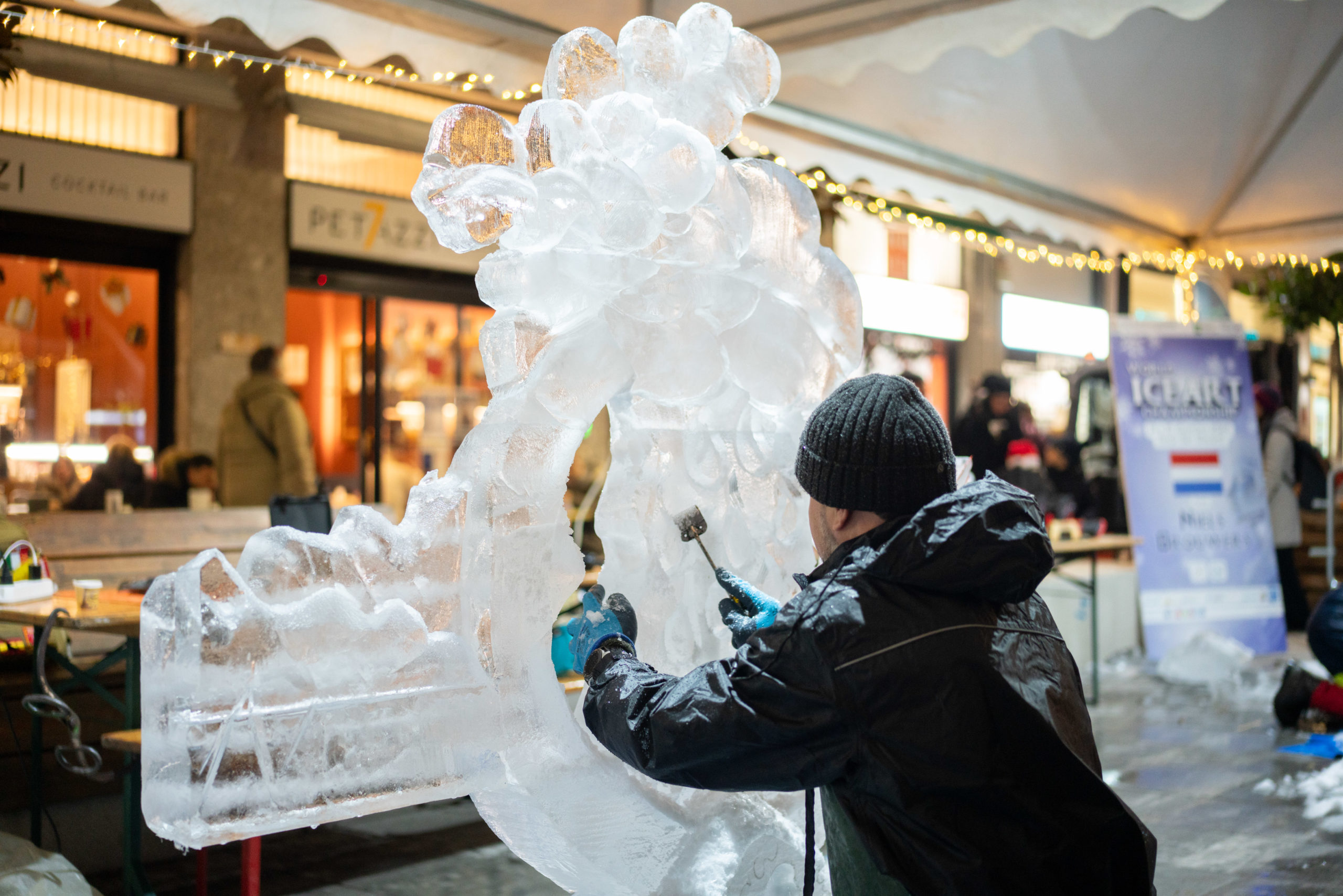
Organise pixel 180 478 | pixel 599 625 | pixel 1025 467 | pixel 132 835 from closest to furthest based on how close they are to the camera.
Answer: pixel 599 625 → pixel 132 835 → pixel 180 478 → pixel 1025 467

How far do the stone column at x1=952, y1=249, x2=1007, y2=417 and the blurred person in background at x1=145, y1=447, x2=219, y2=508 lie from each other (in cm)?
733

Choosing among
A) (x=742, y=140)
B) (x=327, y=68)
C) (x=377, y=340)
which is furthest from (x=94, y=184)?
(x=742, y=140)

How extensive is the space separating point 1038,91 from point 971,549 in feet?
15.2

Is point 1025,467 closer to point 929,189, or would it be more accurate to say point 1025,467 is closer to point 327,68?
point 929,189

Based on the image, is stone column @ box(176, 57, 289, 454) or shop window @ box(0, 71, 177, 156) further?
stone column @ box(176, 57, 289, 454)

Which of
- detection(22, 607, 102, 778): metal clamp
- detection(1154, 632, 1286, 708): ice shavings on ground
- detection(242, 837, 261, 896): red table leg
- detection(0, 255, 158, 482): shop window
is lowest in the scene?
detection(1154, 632, 1286, 708): ice shavings on ground

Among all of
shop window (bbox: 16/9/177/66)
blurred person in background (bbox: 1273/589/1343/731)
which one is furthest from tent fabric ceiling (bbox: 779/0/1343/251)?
shop window (bbox: 16/9/177/66)

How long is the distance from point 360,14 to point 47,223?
130 inches

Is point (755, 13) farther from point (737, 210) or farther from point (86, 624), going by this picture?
point (86, 624)

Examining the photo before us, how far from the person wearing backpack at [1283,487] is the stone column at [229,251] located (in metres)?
6.59

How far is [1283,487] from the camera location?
24.9 feet

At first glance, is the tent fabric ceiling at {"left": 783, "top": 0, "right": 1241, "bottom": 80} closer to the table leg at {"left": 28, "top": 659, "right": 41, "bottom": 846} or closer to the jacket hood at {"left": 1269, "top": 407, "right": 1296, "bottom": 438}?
the table leg at {"left": 28, "top": 659, "right": 41, "bottom": 846}

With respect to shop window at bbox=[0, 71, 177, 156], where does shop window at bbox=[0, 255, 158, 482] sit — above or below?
below

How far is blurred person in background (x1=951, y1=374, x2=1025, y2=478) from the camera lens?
22.4ft
